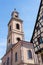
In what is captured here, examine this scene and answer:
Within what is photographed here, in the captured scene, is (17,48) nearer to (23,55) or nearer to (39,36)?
(23,55)

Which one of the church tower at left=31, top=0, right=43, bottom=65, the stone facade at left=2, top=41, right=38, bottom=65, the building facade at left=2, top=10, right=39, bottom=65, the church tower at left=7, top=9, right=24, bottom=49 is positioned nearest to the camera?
the church tower at left=31, top=0, right=43, bottom=65

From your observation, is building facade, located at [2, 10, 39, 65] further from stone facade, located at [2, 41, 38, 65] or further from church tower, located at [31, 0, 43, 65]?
church tower, located at [31, 0, 43, 65]

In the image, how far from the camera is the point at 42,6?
20.2 metres

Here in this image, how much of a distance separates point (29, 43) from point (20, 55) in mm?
2381

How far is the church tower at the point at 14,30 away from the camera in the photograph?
2736 cm

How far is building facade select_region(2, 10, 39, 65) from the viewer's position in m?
21.8

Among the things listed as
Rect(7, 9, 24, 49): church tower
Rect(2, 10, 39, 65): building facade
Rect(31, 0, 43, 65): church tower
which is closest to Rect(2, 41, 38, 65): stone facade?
Rect(2, 10, 39, 65): building facade

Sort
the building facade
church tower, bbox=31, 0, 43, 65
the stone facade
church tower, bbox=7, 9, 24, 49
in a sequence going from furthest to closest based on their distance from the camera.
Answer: church tower, bbox=7, 9, 24, 49 → the building facade → the stone facade → church tower, bbox=31, 0, 43, 65

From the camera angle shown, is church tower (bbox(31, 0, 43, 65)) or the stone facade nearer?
church tower (bbox(31, 0, 43, 65))

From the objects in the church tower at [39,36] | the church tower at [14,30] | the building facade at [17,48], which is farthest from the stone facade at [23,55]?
the church tower at [14,30]

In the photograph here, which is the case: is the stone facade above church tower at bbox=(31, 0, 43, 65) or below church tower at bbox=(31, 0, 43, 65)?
below

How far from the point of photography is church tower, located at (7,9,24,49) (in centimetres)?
2736

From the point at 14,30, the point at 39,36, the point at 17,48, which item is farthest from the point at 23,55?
the point at 14,30

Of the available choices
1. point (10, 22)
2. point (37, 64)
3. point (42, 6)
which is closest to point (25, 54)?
point (37, 64)
